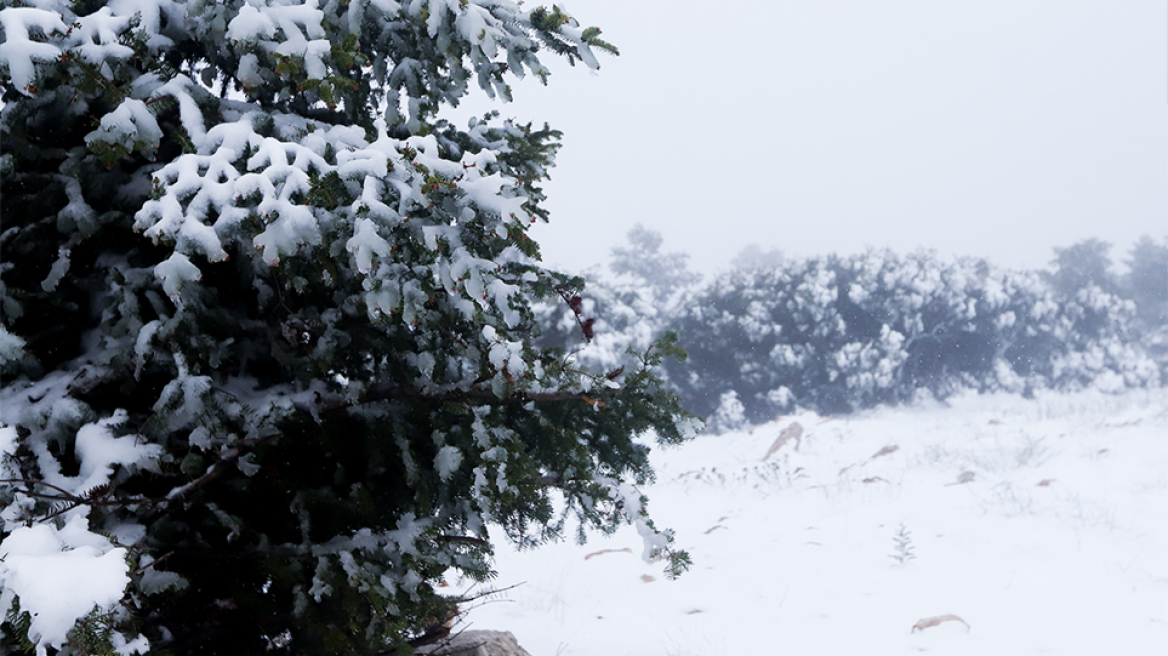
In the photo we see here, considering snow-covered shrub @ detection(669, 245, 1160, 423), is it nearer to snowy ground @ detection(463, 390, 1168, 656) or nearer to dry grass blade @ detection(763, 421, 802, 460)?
dry grass blade @ detection(763, 421, 802, 460)

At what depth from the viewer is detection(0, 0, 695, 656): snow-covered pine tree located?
205 centimetres

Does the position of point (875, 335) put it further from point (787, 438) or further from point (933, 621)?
point (933, 621)

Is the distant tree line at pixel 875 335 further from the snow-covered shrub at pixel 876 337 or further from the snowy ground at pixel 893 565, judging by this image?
the snowy ground at pixel 893 565

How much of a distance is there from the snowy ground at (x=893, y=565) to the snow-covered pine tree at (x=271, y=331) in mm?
1081

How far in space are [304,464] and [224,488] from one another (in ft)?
0.92

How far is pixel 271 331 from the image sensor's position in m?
2.54

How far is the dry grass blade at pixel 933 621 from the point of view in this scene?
396 cm

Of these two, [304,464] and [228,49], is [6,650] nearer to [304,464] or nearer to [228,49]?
[304,464]

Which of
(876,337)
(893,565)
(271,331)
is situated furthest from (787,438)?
(271,331)

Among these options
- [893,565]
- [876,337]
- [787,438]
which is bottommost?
[893,565]

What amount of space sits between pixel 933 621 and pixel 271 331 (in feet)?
12.6

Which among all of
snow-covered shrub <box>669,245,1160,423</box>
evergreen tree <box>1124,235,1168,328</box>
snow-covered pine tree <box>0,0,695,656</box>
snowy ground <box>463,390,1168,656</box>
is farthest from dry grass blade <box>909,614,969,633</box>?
evergreen tree <box>1124,235,1168,328</box>

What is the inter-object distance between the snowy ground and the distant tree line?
28.4 feet

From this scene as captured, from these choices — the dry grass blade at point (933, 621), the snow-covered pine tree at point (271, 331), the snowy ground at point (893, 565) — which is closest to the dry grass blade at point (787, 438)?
the snowy ground at point (893, 565)
